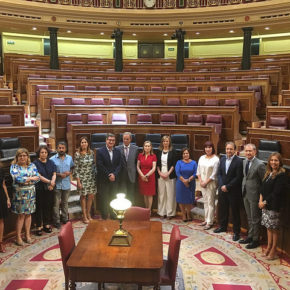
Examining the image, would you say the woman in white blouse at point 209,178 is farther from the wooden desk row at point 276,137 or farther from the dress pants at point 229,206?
the wooden desk row at point 276,137

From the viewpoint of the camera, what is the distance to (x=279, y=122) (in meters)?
5.48

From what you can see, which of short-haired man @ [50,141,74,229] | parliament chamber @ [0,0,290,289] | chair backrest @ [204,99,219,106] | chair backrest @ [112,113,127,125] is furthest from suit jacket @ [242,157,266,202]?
chair backrest @ [204,99,219,106]

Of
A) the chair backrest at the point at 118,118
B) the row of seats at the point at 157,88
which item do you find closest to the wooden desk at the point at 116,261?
the chair backrest at the point at 118,118

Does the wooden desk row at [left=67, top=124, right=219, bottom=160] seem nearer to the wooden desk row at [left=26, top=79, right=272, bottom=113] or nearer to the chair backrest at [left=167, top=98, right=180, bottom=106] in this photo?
the chair backrest at [left=167, top=98, right=180, bottom=106]

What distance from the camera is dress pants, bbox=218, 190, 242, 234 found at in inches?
152

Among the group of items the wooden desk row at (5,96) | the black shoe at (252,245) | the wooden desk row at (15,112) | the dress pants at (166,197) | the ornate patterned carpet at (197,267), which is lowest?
the ornate patterned carpet at (197,267)

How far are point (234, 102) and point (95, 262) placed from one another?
5433mm

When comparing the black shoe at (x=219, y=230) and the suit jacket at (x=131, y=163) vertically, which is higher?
the suit jacket at (x=131, y=163)

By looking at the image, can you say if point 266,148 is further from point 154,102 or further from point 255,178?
point 154,102

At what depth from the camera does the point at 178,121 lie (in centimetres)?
666

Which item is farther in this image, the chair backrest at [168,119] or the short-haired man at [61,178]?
the chair backrest at [168,119]

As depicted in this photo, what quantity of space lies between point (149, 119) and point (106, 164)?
2419 millimetres

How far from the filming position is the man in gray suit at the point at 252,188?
356 centimetres

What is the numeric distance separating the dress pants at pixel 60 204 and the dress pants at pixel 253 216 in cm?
218
